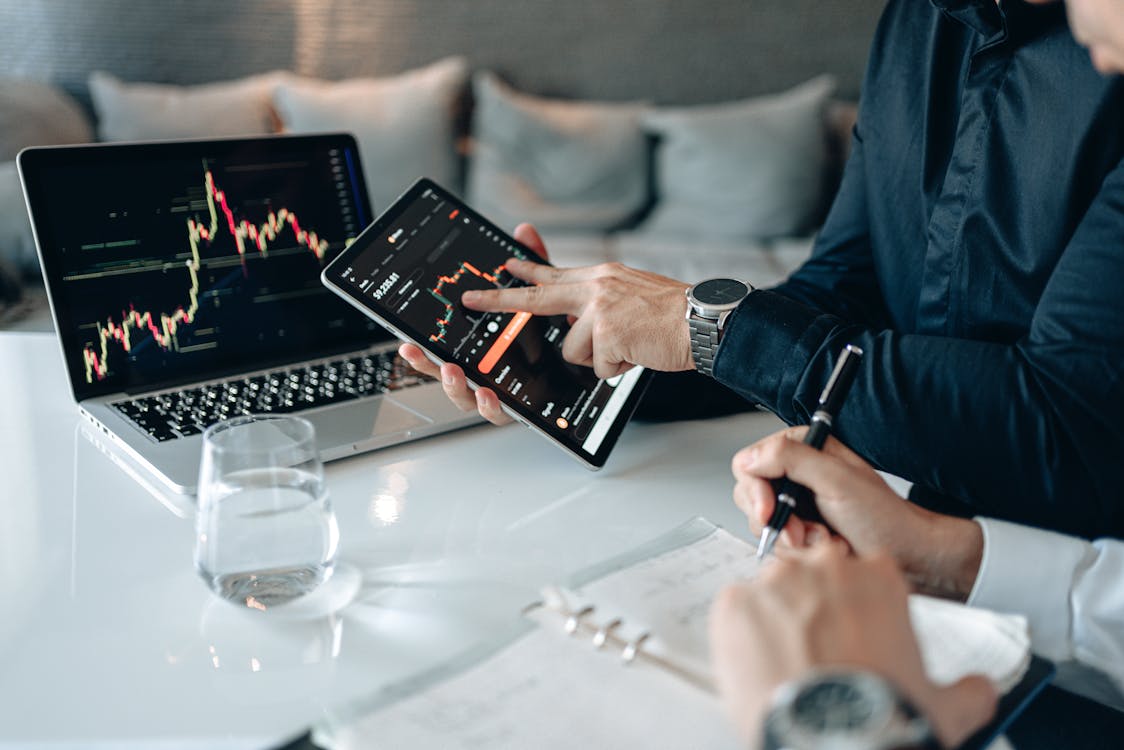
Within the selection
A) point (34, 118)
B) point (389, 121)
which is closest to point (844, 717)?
point (389, 121)

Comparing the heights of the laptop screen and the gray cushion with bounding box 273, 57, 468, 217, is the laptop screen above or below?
above

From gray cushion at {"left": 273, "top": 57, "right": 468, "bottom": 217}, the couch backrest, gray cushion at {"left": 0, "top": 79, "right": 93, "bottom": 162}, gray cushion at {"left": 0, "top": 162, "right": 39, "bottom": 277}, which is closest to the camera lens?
gray cushion at {"left": 0, "top": 162, "right": 39, "bottom": 277}

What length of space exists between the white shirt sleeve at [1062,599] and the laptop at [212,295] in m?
0.48

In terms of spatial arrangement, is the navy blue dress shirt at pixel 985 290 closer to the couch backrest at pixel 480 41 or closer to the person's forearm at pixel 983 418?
the person's forearm at pixel 983 418

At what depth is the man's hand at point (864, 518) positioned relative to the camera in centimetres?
68

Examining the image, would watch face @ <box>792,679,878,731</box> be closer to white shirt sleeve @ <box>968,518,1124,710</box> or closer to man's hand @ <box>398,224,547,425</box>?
white shirt sleeve @ <box>968,518,1124,710</box>

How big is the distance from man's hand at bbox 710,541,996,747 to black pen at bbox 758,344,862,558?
0.48 feet

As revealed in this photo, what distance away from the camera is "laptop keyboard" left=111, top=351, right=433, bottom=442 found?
3.03 ft

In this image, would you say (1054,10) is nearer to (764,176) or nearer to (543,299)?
(543,299)

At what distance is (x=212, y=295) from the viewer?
1.05 metres

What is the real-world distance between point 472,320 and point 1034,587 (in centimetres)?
50

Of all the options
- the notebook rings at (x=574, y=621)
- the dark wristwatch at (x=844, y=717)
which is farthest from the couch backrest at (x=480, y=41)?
the dark wristwatch at (x=844, y=717)

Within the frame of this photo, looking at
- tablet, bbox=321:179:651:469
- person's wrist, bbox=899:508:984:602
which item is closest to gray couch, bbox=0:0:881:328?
tablet, bbox=321:179:651:469

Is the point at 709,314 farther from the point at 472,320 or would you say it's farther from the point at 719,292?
the point at 472,320
